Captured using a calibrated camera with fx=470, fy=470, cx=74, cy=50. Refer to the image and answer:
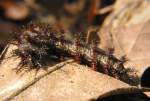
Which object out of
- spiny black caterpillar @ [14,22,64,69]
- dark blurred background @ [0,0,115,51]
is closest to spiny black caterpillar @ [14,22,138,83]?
spiny black caterpillar @ [14,22,64,69]

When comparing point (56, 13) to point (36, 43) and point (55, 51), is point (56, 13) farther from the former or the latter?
point (36, 43)

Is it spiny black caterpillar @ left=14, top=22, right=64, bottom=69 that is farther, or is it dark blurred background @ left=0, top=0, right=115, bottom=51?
dark blurred background @ left=0, top=0, right=115, bottom=51

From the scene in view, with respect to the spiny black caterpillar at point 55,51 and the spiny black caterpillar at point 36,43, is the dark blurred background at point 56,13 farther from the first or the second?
the spiny black caterpillar at point 36,43

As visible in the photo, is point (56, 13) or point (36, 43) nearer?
point (36, 43)

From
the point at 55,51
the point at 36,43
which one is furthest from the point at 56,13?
the point at 36,43

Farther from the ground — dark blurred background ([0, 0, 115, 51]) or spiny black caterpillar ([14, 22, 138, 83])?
dark blurred background ([0, 0, 115, 51])

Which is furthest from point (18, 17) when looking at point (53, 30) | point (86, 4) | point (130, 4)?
point (53, 30)

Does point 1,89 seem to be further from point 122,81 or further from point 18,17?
point 18,17

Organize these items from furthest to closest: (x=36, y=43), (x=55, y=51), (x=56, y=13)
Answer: (x=56, y=13)
(x=55, y=51)
(x=36, y=43)

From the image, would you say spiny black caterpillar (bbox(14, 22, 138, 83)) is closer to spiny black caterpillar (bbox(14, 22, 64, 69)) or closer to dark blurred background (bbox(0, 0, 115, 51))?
spiny black caterpillar (bbox(14, 22, 64, 69))

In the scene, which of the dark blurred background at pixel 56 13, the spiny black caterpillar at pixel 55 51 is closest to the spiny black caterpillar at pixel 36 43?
the spiny black caterpillar at pixel 55 51
